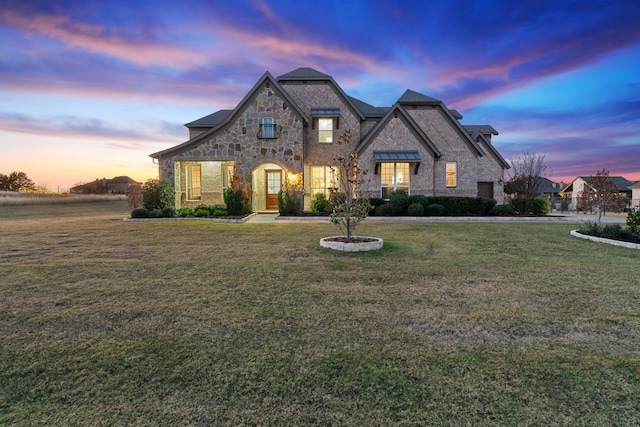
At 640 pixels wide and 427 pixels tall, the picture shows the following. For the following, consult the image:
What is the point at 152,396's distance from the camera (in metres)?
2.35

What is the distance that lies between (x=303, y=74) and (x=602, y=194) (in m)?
17.3

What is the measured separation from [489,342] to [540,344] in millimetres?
493

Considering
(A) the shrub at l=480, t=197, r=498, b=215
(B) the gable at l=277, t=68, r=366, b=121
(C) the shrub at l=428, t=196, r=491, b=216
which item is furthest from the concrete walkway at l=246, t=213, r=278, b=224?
(A) the shrub at l=480, t=197, r=498, b=215

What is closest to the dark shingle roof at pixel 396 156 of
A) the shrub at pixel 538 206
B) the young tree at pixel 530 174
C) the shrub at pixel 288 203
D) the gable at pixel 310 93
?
the gable at pixel 310 93

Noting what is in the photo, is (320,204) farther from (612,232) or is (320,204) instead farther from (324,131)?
(612,232)

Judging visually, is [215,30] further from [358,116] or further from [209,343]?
[209,343]

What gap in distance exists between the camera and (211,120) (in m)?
22.5

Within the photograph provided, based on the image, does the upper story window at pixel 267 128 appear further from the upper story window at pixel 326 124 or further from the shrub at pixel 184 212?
the shrub at pixel 184 212

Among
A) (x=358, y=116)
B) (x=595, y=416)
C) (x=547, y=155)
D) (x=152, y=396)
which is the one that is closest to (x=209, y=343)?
(x=152, y=396)

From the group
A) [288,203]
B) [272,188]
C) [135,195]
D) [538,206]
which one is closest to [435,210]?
[538,206]

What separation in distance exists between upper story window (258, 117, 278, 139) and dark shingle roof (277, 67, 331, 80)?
13.0ft

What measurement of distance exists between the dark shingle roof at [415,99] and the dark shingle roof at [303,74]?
575 centimetres

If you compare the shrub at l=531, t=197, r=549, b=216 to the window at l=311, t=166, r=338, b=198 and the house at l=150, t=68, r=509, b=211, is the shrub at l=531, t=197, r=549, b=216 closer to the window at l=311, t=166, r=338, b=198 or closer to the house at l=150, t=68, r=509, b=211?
the house at l=150, t=68, r=509, b=211

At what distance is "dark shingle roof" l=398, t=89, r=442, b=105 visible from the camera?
21.6 metres
